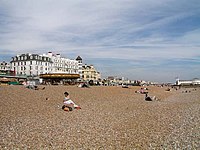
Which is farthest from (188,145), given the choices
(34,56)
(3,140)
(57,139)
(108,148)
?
(34,56)

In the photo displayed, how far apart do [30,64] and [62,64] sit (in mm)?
18390

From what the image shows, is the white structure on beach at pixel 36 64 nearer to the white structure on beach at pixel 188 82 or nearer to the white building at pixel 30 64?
the white building at pixel 30 64

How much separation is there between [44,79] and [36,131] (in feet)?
149

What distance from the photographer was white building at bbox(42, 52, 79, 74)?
3711 inches

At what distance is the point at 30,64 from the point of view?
8381 cm

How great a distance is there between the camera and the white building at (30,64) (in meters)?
83.6

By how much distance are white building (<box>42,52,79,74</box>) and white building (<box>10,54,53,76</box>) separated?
3.24 metres

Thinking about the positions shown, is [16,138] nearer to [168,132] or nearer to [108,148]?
[108,148]

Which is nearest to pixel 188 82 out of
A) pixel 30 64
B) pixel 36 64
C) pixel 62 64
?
pixel 62 64

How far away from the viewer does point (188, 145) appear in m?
7.40

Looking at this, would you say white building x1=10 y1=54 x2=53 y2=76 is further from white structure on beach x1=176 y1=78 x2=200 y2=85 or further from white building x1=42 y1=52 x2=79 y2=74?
white structure on beach x1=176 y1=78 x2=200 y2=85

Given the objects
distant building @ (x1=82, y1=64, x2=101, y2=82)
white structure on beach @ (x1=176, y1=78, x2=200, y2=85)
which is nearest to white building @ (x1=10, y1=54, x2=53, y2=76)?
distant building @ (x1=82, y1=64, x2=101, y2=82)

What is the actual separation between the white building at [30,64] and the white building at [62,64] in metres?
3.24

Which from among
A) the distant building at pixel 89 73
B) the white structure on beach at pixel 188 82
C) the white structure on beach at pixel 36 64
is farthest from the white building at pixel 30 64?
the white structure on beach at pixel 188 82
